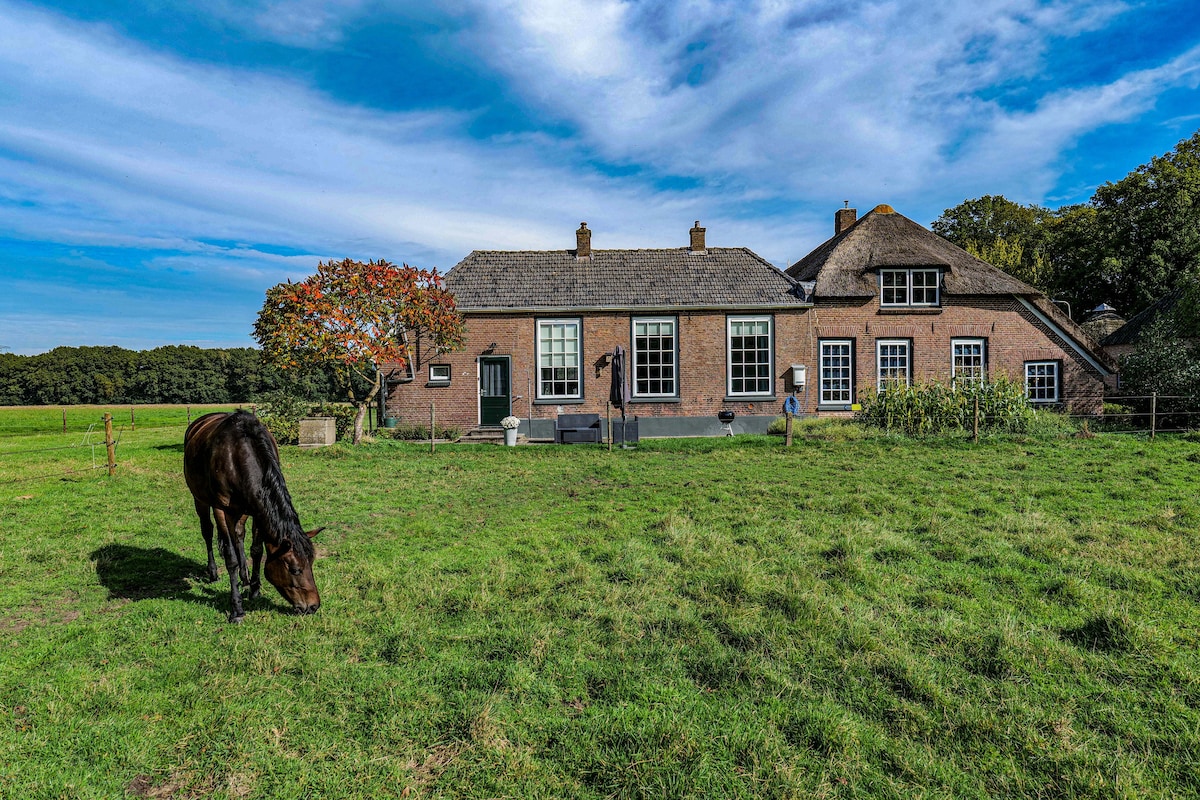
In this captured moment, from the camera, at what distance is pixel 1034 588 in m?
4.75

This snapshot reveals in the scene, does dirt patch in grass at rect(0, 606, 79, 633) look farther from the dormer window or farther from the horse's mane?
the dormer window

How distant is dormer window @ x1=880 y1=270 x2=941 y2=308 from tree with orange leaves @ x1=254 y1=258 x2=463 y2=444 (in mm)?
13774

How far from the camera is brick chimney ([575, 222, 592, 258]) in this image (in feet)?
62.3

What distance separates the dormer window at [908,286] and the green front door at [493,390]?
12462mm

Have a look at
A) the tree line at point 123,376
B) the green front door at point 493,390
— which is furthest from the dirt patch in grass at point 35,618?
the tree line at point 123,376

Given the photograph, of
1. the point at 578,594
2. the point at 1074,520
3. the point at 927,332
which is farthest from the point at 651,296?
the point at 578,594

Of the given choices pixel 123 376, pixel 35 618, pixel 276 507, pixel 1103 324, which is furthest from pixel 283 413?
pixel 1103 324

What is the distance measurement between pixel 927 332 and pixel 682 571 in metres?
16.8

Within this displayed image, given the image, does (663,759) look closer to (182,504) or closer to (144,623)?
(144,623)

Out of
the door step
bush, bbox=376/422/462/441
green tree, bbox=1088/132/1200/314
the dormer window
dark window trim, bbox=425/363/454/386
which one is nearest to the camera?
bush, bbox=376/422/462/441

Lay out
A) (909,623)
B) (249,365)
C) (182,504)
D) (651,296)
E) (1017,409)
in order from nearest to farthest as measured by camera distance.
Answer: (909,623), (182,504), (1017,409), (651,296), (249,365)

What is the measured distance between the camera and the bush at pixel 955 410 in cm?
1409

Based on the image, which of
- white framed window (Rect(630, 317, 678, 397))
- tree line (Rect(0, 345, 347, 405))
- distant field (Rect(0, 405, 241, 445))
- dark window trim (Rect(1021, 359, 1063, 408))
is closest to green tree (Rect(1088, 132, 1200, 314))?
dark window trim (Rect(1021, 359, 1063, 408))

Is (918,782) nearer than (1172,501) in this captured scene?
Yes
